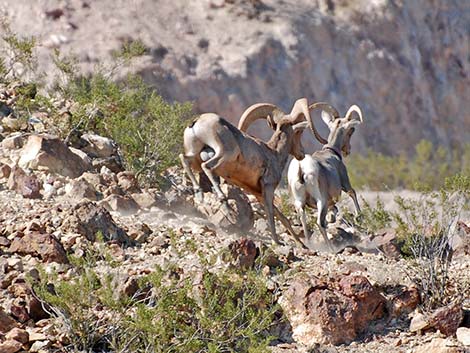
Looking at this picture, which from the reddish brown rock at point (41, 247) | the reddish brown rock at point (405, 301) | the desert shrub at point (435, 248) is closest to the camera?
the reddish brown rock at point (41, 247)

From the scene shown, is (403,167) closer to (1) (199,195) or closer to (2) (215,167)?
(1) (199,195)

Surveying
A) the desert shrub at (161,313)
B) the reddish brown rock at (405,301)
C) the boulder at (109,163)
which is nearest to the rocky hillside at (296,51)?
the boulder at (109,163)

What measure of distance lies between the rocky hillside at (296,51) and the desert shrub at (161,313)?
13218 mm

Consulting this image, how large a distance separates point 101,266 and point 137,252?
0.76 m

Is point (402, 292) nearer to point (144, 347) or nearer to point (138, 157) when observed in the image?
point (144, 347)

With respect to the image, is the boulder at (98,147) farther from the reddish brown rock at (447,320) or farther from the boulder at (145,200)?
the reddish brown rock at (447,320)

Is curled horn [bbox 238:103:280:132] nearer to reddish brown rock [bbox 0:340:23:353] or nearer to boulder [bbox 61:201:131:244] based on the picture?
boulder [bbox 61:201:131:244]

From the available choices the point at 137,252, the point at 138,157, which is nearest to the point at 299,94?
the point at 138,157

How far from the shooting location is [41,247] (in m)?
9.92

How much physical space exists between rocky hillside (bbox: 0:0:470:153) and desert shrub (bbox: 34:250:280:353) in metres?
13.2

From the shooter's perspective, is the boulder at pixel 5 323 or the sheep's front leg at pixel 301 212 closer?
the boulder at pixel 5 323

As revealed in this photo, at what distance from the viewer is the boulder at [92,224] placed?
34.7ft

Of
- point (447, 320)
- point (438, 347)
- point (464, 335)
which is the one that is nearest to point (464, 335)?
point (464, 335)

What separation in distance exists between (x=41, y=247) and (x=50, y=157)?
296 centimetres
